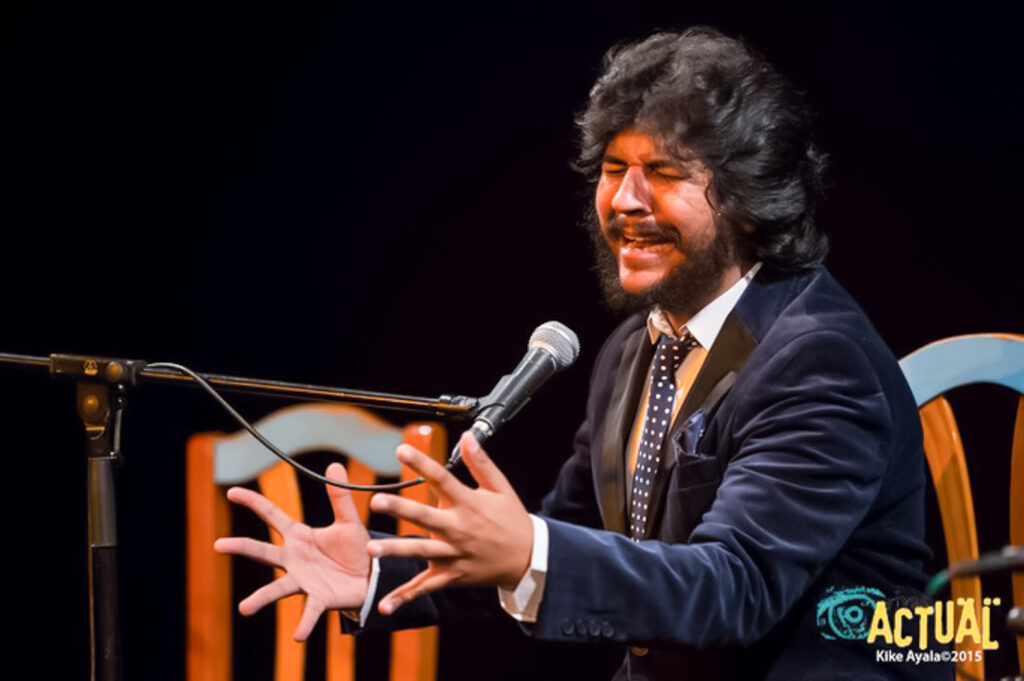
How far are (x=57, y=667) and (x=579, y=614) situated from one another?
200cm

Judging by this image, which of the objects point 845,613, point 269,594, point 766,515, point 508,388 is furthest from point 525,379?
point 845,613

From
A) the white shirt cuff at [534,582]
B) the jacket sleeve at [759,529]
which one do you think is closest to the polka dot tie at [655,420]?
the jacket sleeve at [759,529]

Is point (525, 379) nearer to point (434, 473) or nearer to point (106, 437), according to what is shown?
point (434, 473)

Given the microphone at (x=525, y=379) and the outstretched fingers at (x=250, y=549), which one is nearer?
the microphone at (x=525, y=379)

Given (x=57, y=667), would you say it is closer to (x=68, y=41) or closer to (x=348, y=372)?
(x=348, y=372)

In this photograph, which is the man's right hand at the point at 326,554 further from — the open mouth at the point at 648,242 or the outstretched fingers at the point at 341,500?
the open mouth at the point at 648,242

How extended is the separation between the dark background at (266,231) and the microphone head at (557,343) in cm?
109

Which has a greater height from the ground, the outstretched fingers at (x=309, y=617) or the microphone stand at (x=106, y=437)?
the microphone stand at (x=106, y=437)

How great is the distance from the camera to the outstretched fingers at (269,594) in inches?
60.3

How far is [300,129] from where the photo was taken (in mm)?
2781

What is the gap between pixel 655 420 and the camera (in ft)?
6.08

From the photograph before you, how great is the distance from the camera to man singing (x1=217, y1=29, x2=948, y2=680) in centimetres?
131

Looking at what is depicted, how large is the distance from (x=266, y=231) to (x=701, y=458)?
4.93 feet

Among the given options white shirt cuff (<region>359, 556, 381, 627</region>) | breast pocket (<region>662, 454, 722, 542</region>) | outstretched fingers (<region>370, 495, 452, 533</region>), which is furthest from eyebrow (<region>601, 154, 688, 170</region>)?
outstretched fingers (<region>370, 495, 452, 533</region>)
